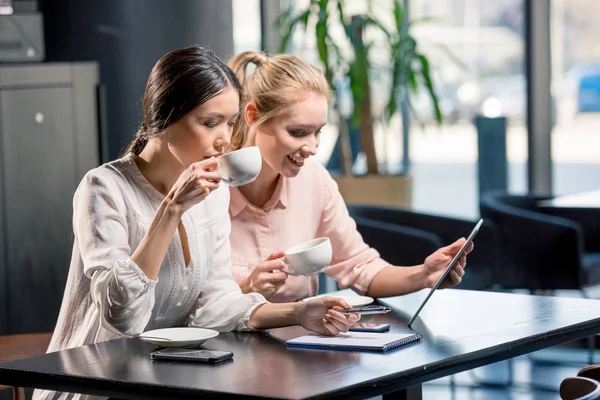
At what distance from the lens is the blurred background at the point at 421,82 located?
4.43 metres

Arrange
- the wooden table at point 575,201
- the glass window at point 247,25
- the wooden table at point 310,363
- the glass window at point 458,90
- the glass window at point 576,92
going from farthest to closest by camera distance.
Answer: the glass window at point 247,25 → the glass window at point 458,90 → the glass window at point 576,92 → the wooden table at point 575,201 → the wooden table at point 310,363

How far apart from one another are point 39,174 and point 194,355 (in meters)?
2.42

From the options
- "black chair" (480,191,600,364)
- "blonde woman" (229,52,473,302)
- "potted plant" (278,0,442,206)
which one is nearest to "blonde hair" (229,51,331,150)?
"blonde woman" (229,52,473,302)

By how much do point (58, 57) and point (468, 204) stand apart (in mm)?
3621

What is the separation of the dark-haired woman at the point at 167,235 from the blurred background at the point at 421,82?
1938 millimetres

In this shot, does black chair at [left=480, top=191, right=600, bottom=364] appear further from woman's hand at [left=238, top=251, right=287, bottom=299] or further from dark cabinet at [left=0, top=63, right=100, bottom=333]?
woman's hand at [left=238, top=251, right=287, bottom=299]

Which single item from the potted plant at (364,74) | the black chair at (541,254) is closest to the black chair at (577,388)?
the black chair at (541,254)

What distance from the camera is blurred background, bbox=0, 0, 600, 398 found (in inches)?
174

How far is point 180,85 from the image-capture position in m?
2.39

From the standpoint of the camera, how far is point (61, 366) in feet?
6.75

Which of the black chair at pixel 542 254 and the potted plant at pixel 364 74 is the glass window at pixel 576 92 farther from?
the black chair at pixel 542 254

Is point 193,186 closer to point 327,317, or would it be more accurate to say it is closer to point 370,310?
point 327,317

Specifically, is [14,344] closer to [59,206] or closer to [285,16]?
[59,206]

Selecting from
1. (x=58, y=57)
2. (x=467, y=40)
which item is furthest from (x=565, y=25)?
(x=58, y=57)
